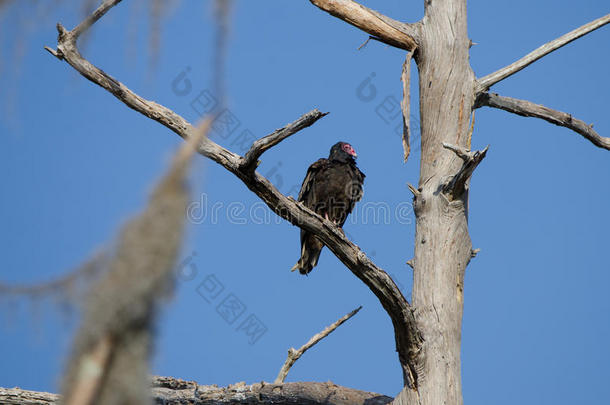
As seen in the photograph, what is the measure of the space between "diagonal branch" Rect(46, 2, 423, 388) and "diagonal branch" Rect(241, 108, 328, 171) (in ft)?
0.14

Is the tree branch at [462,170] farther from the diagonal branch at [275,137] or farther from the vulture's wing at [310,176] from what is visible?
the vulture's wing at [310,176]

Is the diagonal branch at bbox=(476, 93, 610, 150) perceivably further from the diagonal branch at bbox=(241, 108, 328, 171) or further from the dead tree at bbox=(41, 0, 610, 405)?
the diagonal branch at bbox=(241, 108, 328, 171)

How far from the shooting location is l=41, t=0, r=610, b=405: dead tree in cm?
302

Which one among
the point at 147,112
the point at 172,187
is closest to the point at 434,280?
the point at 147,112

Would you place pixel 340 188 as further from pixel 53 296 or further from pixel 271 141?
pixel 53 296

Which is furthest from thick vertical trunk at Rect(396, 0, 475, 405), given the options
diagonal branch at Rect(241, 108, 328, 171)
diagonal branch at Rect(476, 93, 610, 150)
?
diagonal branch at Rect(241, 108, 328, 171)

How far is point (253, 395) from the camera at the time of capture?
12.8 feet

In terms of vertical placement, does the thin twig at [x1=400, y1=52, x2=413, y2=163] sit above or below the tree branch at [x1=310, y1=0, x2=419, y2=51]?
below

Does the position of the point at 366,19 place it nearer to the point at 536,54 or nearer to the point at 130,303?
the point at 536,54

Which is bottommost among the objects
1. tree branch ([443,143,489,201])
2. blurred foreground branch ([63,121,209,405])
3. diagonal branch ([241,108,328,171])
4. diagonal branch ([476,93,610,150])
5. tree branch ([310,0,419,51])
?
blurred foreground branch ([63,121,209,405])

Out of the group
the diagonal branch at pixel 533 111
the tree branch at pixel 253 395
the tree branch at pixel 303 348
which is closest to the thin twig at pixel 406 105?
the diagonal branch at pixel 533 111

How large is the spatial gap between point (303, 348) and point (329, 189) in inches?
86.0

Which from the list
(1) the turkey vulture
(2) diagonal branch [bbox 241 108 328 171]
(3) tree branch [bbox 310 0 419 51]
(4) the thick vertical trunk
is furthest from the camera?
(1) the turkey vulture

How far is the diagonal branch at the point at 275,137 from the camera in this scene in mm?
2543
